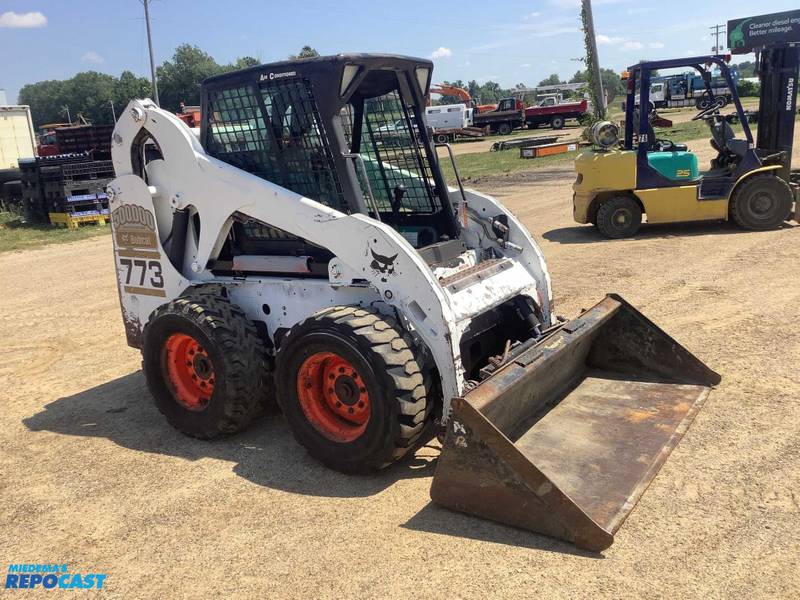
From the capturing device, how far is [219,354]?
458cm

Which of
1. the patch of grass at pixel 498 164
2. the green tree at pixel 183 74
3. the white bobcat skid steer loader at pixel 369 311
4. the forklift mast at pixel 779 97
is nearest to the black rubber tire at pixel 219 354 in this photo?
the white bobcat skid steer loader at pixel 369 311

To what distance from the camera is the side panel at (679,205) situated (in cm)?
1037

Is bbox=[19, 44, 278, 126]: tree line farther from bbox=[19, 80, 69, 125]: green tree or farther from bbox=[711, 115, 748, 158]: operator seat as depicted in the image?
bbox=[711, 115, 748, 158]: operator seat

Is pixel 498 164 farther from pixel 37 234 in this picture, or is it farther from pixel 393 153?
pixel 393 153

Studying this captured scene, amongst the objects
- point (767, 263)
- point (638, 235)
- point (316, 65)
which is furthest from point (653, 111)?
point (316, 65)

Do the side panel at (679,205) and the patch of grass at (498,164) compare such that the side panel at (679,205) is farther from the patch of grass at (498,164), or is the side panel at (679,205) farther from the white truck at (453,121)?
the white truck at (453,121)

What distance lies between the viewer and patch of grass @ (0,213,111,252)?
14031 mm

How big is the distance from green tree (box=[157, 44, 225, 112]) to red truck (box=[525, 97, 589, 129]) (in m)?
43.6

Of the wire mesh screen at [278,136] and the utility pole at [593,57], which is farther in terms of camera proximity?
the utility pole at [593,57]

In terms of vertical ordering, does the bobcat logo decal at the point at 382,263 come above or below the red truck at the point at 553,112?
below

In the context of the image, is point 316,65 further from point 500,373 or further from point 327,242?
point 500,373

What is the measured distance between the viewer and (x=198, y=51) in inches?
3514

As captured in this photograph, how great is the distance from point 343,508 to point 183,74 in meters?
87.6
